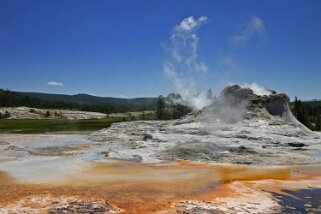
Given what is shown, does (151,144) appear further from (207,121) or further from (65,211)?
(65,211)

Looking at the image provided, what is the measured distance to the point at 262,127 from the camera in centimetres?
3528

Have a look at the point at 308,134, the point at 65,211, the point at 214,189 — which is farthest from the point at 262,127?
the point at 65,211

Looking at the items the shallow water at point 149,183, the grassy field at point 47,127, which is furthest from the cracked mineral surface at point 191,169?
the grassy field at point 47,127

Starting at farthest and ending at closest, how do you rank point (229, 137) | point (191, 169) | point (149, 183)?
point (229, 137) < point (191, 169) < point (149, 183)

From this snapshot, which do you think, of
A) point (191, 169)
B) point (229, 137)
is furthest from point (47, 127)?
point (191, 169)

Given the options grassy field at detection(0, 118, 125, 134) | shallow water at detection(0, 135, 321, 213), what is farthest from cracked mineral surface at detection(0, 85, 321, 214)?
grassy field at detection(0, 118, 125, 134)

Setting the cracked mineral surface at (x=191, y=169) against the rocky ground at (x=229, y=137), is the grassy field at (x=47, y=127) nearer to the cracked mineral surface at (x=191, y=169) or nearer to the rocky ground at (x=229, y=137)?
the rocky ground at (x=229, y=137)

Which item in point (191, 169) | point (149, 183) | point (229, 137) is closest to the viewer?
point (149, 183)

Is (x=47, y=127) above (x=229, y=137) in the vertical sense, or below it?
below

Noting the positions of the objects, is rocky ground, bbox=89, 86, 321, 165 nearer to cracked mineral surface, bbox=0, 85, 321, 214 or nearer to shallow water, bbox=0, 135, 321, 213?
cracked mineral surface, bbox=0, 85, 321, 214

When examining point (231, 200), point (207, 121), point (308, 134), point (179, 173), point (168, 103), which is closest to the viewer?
point (231, 200)

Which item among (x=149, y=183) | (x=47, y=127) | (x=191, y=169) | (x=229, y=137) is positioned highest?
(x=229, y=137)

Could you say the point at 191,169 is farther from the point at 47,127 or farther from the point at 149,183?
the point at 47,127

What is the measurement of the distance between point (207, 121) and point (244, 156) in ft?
44.0
